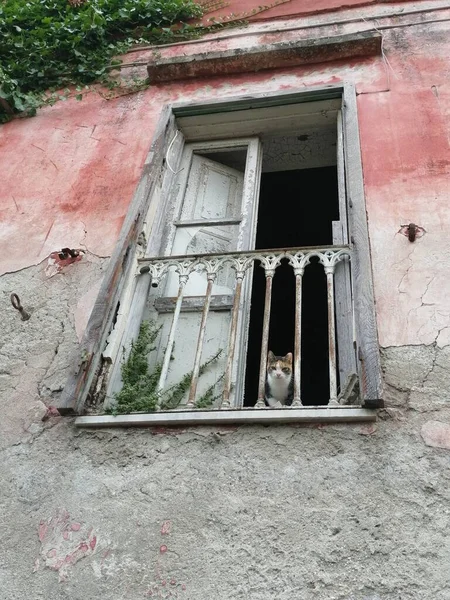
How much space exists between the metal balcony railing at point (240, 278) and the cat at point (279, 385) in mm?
222

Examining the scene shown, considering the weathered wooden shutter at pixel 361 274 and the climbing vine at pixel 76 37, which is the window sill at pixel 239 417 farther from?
the climbing vine at pixel 76 37

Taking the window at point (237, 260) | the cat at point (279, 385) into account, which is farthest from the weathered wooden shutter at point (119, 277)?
the cat at point (279, 385)

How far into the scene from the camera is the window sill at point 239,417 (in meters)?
2.83

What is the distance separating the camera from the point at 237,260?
358 cm

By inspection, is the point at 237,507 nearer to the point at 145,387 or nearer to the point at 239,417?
the point at 239,417

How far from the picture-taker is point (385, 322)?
3287 millimetres

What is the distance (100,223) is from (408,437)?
101 inches

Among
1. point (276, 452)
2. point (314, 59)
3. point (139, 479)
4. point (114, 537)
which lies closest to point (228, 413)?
point (276, 452)

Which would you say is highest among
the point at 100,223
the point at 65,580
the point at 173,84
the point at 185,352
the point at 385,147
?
the point at 173,84

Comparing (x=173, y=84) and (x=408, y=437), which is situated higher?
(x=173, y=84)

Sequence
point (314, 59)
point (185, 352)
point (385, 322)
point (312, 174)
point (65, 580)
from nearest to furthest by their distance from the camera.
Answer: point (65, 580)
point (385, 322)
point (185, 352)
point (314, 59)
point (312, 174)

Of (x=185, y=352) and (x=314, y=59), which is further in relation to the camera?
(x=314, y=59)

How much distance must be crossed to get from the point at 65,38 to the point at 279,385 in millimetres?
4152

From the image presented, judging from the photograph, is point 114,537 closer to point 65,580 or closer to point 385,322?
point 65,580
